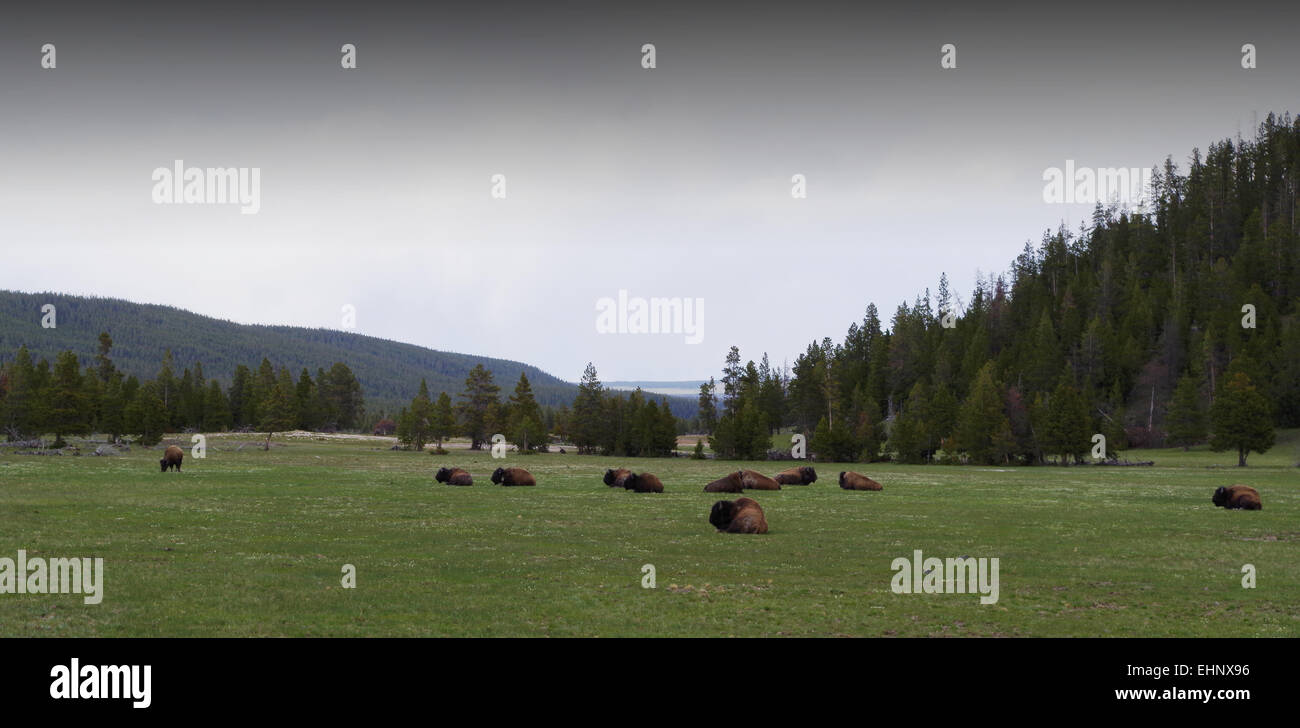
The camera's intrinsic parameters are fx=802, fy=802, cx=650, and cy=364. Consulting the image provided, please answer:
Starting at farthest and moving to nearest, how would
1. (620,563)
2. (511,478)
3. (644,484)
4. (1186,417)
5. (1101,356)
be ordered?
1. (1101,356)
2. (1186,417)
3. (511,478)
4. (644,484)
5. (620,563)

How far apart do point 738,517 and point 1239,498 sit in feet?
78.0

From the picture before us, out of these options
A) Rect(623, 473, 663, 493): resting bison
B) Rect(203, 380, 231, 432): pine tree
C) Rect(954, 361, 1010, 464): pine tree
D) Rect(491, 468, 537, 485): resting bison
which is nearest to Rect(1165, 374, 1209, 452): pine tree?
Rect(954, 361, 1010, 464): pine tree

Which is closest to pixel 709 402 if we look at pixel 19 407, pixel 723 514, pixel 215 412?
pixel 215 412

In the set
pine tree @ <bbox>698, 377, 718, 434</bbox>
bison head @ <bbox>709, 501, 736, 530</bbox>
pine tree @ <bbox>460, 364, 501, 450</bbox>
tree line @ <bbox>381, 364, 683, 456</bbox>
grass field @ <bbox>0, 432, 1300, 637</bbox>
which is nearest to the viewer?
grass field @ <bbox>0, 432, 1300, 637</bbox>

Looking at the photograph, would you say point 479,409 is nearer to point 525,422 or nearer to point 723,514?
point 525,422

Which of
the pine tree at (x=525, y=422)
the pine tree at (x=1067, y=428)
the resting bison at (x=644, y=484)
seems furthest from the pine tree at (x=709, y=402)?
the resting bison at (x=644, y=484)

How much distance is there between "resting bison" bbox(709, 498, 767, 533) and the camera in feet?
86.3

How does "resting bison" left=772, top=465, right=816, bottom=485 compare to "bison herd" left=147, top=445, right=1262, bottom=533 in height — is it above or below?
below

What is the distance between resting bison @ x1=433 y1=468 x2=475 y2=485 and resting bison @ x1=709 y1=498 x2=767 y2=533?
78.6ft

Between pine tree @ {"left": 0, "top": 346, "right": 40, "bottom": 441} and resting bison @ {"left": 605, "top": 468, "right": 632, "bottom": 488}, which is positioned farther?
pine tree @ {"left": 0, "top": 346, "right": 40, "bottom": 441}

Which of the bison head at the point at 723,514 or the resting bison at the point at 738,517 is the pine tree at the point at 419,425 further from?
the resting bison at the point at 738,517

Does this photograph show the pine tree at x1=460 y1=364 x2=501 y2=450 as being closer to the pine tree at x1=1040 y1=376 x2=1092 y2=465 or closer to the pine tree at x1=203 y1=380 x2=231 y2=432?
the pine tree at x1=203 y1=380 x2=231 y2=432

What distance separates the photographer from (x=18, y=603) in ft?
47.4

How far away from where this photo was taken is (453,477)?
4809 cm
